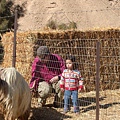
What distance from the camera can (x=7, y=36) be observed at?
8.91 m

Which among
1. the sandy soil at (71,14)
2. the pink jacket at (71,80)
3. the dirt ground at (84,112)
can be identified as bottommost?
the dirt ground at (84,112)

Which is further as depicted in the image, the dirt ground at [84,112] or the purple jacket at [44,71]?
the purple jacket at [44,71]

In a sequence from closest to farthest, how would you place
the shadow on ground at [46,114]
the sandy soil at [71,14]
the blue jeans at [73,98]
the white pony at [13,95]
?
the white pony at [13,95] < the shadow on ground at [46,114] < the blue jeans at [73,98] < the sandy soil at [71,14]

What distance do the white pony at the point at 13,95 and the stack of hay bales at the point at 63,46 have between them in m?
2.53

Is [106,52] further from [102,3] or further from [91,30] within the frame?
[102,3]

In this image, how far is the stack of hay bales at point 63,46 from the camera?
26.2ft

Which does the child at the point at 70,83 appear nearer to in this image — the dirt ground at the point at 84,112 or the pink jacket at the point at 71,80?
the pink jacket at the point at 71,80

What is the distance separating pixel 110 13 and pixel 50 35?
39559mm

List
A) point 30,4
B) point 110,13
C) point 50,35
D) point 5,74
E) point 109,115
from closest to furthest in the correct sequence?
point 5,74 → point 109,115 → point 50,35 → point 110,13 → point 30,4

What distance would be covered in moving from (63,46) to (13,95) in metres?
3.85

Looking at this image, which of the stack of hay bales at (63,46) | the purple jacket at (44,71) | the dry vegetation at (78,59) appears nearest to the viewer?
the dry vegetation at (78,59)

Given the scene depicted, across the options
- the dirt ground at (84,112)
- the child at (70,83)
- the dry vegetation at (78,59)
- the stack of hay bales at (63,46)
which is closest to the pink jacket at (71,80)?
the child at (70,83)

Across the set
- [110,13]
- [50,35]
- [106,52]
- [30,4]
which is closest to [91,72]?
[106,52]

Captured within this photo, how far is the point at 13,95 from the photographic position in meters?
4.96
